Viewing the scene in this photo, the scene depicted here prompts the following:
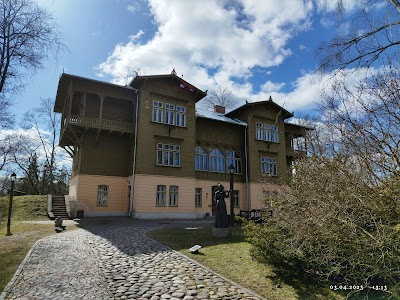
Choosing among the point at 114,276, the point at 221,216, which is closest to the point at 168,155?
the point at 221,216

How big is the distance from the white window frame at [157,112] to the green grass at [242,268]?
1319 centimetres

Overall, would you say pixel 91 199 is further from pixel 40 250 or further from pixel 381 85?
pixel 381 85

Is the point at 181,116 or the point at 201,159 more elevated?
the point at 181,116

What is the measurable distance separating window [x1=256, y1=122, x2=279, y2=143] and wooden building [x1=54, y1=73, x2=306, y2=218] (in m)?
3.06

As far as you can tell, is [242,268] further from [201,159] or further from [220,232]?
[201,159]

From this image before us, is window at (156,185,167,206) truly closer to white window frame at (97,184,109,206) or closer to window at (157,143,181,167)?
window at (157,143,181,167)

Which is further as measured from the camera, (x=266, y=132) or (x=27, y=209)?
(x=266, y=132)

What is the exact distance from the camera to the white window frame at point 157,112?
23.6 m

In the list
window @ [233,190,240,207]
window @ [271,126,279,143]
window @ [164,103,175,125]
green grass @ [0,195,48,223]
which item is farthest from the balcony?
window @ [271,126,279,143]

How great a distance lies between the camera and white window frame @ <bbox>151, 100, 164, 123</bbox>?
2359cm

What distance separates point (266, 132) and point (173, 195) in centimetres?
1232

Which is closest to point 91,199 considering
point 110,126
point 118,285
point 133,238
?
point 110,126

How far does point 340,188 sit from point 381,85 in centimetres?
188

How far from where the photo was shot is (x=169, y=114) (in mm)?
24312
